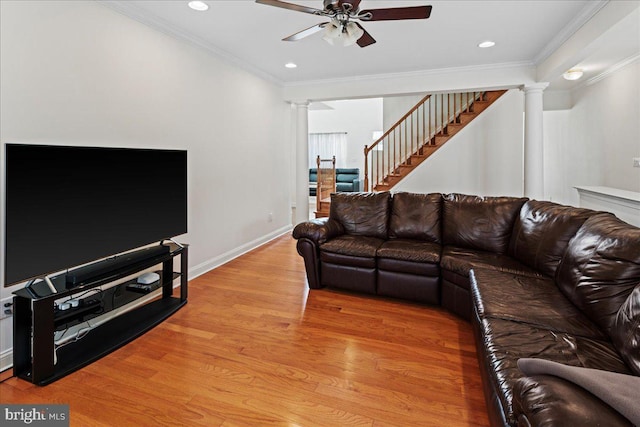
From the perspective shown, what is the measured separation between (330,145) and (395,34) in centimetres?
851

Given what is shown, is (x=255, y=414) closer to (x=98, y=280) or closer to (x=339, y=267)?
(x=98, y=280)

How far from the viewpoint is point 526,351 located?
1.53 metres

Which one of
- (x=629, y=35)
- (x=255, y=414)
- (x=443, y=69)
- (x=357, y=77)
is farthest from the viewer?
(x=357, y=77)

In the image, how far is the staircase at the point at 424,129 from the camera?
6816 millimetres

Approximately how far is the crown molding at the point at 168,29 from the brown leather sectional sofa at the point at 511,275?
7.31 ft

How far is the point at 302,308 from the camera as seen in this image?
3109 mm

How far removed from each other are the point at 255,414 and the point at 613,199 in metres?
4.82

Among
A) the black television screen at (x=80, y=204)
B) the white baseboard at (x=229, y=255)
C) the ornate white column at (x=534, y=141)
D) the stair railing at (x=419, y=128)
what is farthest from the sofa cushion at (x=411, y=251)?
the stair railing at (x=419, y=128)

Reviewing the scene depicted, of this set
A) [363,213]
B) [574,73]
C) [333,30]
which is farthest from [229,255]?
[574,73]

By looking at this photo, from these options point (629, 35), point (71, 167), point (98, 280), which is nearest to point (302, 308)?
point (98, 280)

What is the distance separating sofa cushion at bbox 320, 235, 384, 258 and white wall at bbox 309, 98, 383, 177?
8277mm

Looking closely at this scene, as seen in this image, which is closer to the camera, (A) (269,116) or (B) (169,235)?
(B) (169,235)

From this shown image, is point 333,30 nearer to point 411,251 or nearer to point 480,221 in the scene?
point 411,251

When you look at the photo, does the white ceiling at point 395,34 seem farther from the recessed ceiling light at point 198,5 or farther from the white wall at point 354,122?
the white wall at point 354,122
